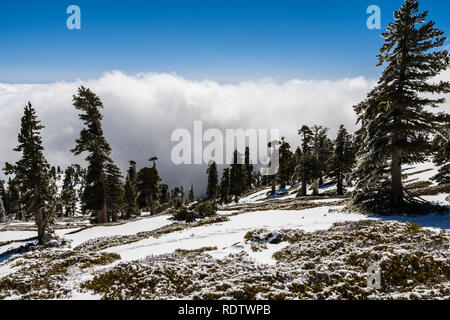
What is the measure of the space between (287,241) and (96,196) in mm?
27233

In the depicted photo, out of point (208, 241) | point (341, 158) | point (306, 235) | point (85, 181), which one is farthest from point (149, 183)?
point (306, 235)

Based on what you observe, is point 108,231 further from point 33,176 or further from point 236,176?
point 236,176

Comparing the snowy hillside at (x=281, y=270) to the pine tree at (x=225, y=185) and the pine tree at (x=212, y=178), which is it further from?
the pine tree at (x=212, y=178)

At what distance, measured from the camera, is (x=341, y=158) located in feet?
134

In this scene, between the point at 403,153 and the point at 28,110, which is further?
the point at 28,110

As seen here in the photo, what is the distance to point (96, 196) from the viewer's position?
98.9 feet

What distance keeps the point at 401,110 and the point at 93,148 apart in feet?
110

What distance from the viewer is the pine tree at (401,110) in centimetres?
1384

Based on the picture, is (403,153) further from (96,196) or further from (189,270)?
(96,196)

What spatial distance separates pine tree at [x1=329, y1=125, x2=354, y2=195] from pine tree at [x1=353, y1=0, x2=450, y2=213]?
25.9 meters

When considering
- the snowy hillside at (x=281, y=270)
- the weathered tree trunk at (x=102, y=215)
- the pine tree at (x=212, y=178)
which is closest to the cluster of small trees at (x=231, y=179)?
the pine tree at (x=212, y=178)

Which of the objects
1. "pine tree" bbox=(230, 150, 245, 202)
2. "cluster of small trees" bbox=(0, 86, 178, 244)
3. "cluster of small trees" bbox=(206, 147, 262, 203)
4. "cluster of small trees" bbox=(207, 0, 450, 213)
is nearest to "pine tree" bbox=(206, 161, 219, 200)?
"cluster of small trees" bbox=(206, 147, 262, 203)

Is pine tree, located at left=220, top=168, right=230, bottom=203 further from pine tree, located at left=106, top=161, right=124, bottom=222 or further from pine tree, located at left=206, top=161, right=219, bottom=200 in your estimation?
pine tree, located at left=106, top=161, right=124, bottom=222
